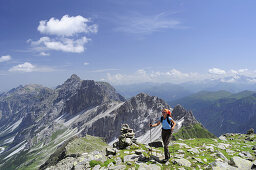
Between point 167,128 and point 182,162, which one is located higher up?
point 167,128

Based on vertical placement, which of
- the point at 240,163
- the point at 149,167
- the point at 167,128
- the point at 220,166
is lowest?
the point at 240,163

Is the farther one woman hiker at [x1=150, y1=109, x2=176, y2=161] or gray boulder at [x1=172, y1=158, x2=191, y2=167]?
woman hiker at [x1=150, y1=109, x2=176, y2=161]

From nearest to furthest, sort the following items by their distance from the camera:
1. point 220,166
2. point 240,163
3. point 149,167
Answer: point 220,166 → point 149,167 → point 240,163

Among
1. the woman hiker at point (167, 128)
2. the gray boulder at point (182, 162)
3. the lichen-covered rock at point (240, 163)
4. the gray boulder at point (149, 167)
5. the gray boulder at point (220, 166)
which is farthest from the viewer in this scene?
the woman hiker at point (167, 128)

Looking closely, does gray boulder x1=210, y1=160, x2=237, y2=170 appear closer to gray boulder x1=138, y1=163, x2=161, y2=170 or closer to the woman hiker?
the woman hiker

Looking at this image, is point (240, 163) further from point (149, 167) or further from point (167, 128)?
point (149, 167)

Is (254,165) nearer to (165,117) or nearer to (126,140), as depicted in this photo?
(165,117)

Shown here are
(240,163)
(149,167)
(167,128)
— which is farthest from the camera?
(167,128)

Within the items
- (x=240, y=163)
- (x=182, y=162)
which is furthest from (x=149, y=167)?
(x=240, y=163)

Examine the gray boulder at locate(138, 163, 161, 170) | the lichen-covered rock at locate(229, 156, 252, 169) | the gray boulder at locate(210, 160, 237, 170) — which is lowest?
the lichen-covered rock at locate(229, 156, 252, 169)

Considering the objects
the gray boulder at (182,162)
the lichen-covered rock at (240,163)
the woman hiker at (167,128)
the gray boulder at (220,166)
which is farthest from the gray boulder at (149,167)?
the lichen-covered rock at (240,163)

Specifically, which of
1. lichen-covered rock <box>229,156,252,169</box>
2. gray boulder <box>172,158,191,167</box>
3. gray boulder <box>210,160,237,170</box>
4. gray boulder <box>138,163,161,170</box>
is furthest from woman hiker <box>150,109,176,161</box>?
lichen-covered rock <box>229,156,252,169</box>

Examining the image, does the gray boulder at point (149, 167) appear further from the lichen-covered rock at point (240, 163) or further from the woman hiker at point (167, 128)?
the lichen-covered rock at point (240, 163)

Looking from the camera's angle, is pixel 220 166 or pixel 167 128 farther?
pixel 167 128
